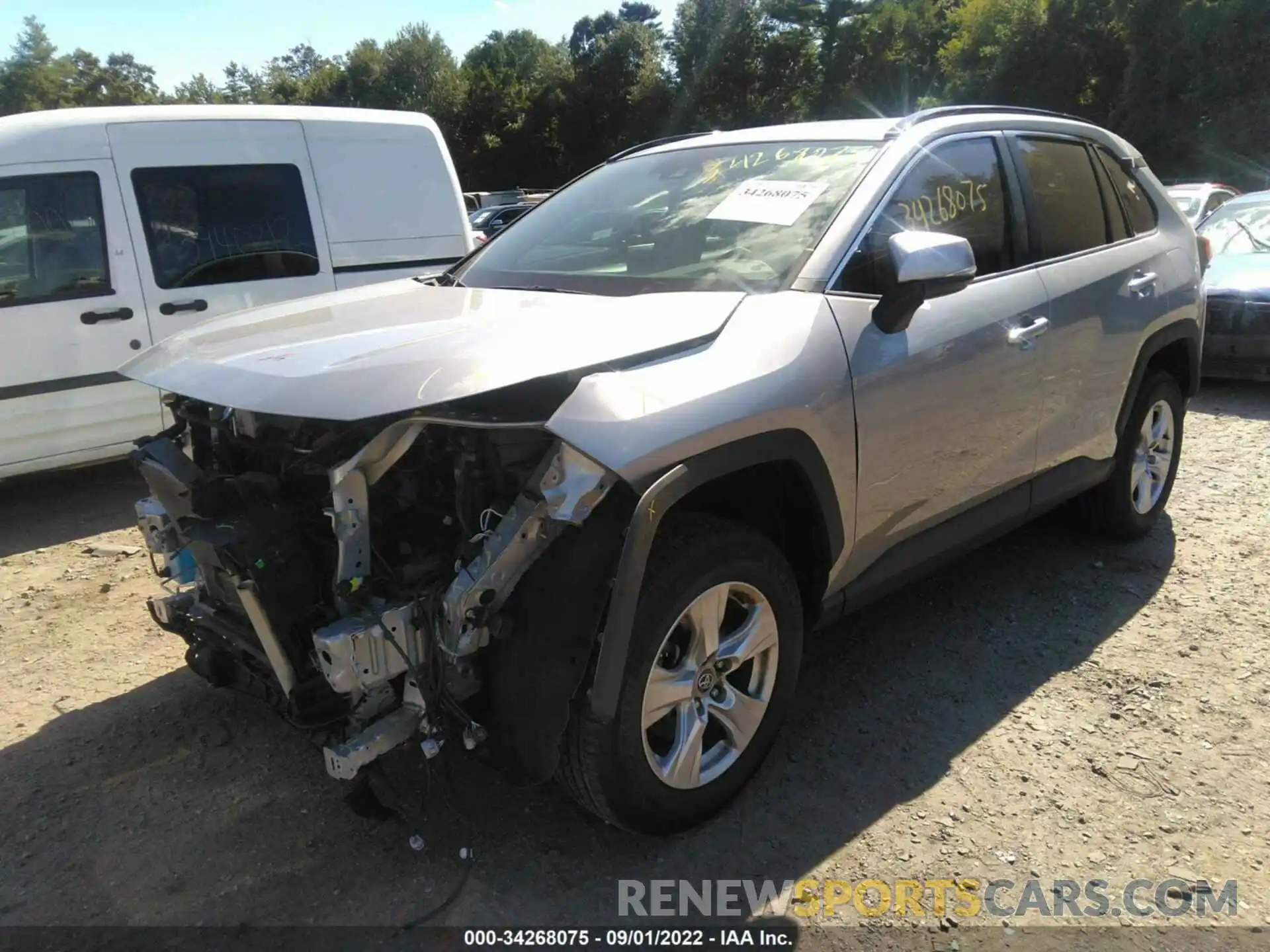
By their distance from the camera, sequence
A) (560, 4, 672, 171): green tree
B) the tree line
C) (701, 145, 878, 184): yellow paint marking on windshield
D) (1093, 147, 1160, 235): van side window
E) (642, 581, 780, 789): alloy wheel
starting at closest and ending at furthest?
(642, 581, 780, 789): alloy wheel < (701, 145, 878, 184): yellow paint marking on windshield < (1093, 147, 1160, 235): van side window < the tree line < (560, 4, 672, 171): green tree

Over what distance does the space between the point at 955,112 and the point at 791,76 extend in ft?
161

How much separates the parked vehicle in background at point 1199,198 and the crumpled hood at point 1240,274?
7.00 ft

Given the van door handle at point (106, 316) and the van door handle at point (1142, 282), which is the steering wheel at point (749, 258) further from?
the van door handle at point (106, 316)

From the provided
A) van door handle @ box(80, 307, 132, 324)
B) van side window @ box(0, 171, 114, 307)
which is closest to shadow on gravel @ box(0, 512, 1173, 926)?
van door handle @ box(80, 307, 132, 324)

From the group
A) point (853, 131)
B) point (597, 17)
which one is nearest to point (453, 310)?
point (853, 131)

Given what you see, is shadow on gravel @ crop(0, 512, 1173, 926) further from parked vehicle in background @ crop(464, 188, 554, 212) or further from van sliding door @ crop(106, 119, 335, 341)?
parked vehicle in background @ crop(464, 188, 554, 212)

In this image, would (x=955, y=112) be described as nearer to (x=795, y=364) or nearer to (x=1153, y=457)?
(x=795, y=364)

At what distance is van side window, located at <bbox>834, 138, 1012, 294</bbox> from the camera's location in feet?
9.70

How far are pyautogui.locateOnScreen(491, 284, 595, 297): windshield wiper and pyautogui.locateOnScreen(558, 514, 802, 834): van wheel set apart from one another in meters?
0.89

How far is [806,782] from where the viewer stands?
9.64ft

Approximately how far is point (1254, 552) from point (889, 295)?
2876 millimetres

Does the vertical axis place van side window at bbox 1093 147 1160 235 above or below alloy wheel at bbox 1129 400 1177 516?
above

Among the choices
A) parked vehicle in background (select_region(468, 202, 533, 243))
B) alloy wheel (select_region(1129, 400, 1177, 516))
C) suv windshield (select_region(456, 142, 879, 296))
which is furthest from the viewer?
parked vehicle in background (select_region(468, 202, 533, 243))

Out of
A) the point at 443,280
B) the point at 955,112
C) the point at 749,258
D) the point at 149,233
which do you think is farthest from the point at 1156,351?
the point at 149,233
